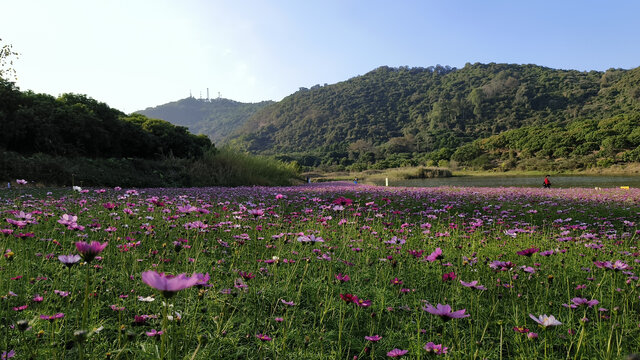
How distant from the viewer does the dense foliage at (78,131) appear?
12711 millimetres

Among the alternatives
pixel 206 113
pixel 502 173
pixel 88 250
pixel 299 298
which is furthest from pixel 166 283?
pixel 206 113

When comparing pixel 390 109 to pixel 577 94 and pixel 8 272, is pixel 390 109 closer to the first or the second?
pixel 577 94

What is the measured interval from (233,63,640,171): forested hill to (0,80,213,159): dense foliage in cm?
4031

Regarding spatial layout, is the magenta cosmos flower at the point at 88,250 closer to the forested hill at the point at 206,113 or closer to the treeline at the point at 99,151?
the treeline at the point at 99,151

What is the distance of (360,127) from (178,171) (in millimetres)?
72387

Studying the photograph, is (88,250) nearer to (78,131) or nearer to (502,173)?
(78,131)

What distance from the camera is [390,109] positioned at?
90750mm

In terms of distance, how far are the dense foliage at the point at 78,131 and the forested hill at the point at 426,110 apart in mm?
40315

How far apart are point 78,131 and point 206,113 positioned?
143 m

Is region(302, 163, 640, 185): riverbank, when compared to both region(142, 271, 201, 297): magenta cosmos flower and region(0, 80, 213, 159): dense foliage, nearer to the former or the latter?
region(0, 80, 213, 159): dense foliage

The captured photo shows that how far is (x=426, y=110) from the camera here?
8550 centimetres

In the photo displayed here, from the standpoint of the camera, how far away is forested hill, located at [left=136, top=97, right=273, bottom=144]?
12962 centimetres

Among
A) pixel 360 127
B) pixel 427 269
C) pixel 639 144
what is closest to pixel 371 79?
pixel 360 127

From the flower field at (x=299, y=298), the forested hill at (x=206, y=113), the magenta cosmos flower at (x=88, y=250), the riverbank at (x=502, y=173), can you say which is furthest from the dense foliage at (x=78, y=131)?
the forested hill at (x=206, y=113)
